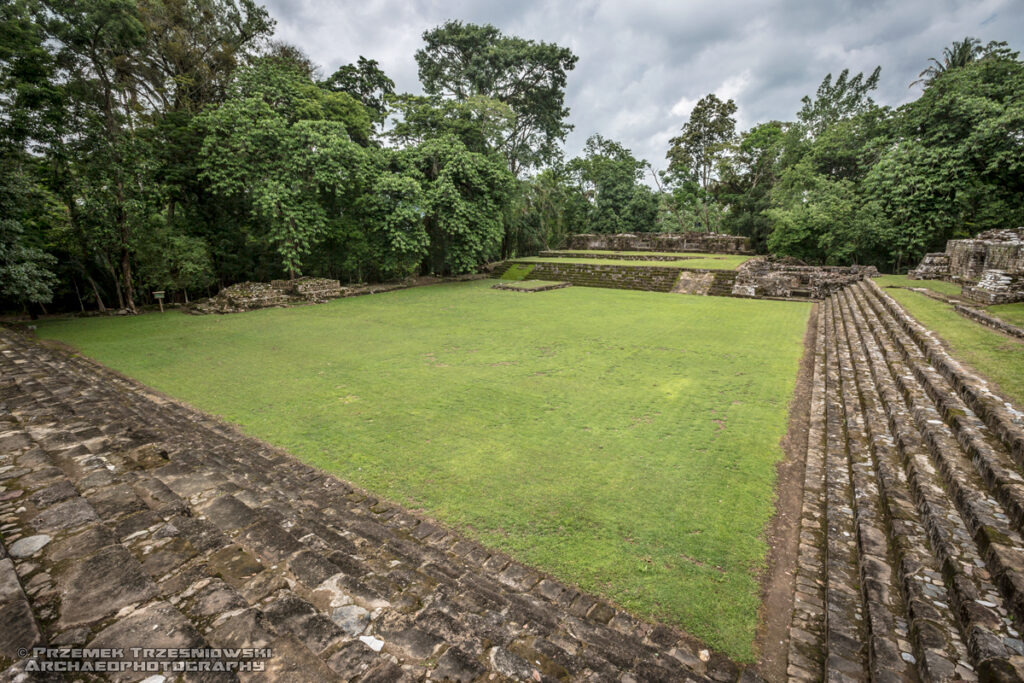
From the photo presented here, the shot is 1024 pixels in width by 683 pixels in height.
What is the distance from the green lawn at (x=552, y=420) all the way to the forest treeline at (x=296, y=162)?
11.7ft

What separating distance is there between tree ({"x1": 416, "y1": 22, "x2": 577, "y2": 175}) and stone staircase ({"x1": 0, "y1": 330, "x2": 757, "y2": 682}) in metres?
22.5

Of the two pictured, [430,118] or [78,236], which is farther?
[430,118]

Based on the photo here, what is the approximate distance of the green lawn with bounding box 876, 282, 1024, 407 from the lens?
→ 13.3 feet

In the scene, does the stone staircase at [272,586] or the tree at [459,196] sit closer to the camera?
the stone staircase at [272,586]

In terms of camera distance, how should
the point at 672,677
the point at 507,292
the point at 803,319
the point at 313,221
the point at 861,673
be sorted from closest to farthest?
1. the point at 672,677
2. the point at 861,673
3. the point at 803,319
4. the point at 313,221
5. the point at 507,292

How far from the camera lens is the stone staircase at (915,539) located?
6.17 feet

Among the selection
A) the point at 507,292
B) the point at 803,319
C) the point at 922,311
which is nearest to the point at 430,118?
the point at 507,292

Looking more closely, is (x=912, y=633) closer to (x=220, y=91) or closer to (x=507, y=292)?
(x=507, y=292)

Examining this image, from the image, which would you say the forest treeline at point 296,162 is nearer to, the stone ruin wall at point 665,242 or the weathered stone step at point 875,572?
the stone ruin wall at point 665,242

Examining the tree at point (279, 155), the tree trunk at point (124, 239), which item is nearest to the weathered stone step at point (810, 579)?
the tree at point (279, 155)

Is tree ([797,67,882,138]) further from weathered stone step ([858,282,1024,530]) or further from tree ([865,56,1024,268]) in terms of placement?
weathered stone step ([858,282,1024,530])

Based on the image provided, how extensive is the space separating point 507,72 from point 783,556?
2694 cm

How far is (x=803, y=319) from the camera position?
11305 mm

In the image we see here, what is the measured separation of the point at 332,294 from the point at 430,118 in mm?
9541
